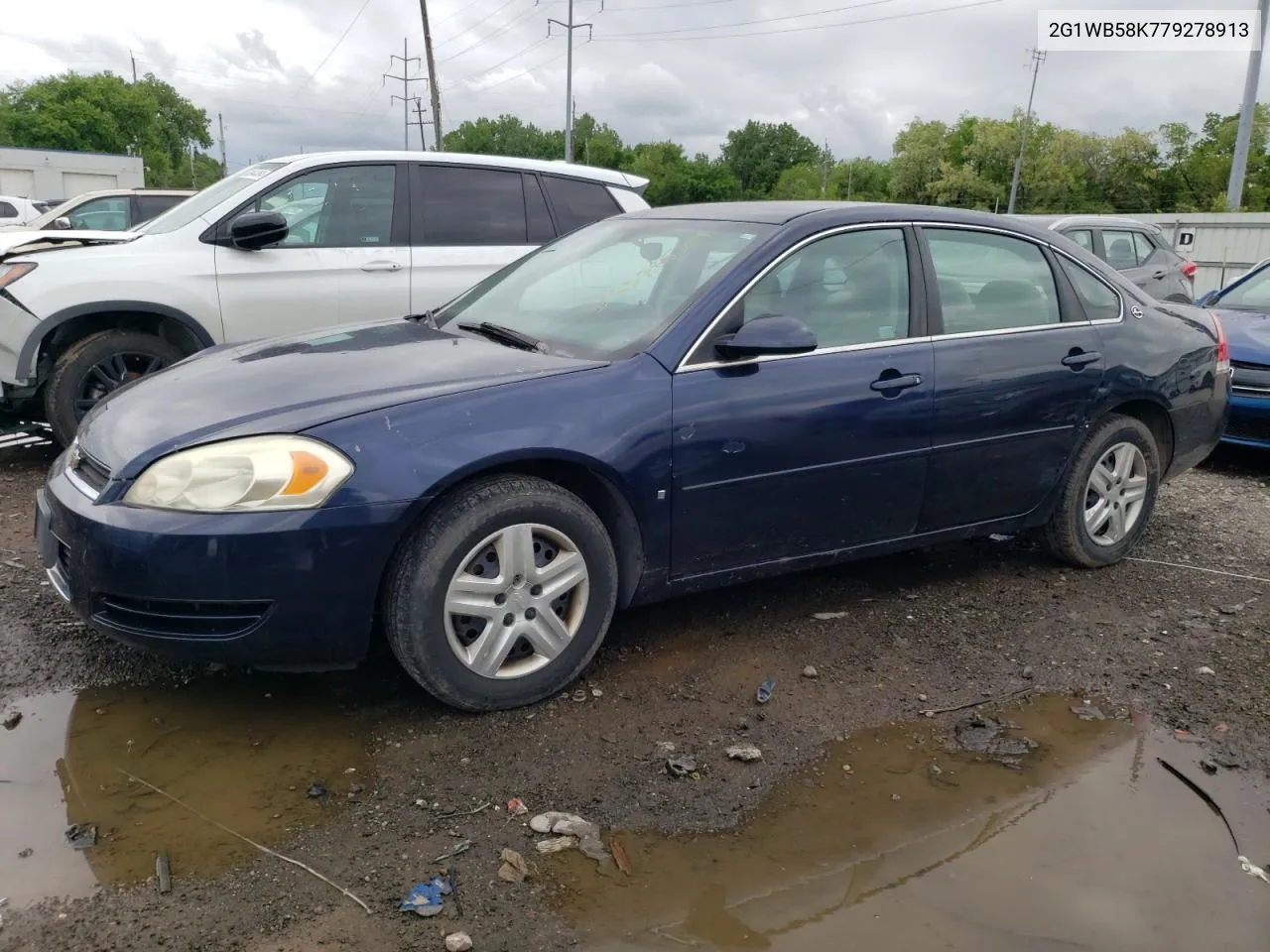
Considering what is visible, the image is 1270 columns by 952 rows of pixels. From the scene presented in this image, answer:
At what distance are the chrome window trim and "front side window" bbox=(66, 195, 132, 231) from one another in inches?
404

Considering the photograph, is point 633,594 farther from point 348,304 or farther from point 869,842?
point 348,304

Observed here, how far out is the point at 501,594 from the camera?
320 cm

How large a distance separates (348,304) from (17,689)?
3.45m

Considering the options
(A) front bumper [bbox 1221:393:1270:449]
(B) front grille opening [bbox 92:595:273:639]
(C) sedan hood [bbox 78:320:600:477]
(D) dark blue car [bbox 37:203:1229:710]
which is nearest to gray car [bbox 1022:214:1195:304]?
(A) front bumper [bbox 1221:393:1270:449]

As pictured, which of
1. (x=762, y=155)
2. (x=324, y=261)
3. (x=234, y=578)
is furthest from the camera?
(x=762, y=155)

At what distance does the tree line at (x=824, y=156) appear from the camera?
64.9 m

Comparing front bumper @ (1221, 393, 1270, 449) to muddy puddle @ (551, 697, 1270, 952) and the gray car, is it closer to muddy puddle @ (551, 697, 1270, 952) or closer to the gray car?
the gray car

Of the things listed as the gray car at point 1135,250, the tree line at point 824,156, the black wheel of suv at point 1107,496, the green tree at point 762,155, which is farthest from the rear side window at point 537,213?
the green tree at point 762,155

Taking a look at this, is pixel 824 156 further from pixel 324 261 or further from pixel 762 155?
pixel 324 261

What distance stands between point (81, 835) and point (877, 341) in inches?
120

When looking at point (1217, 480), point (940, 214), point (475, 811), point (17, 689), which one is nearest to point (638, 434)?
→ point (475, 811)

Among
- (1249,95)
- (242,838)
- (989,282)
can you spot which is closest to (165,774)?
(242,838)

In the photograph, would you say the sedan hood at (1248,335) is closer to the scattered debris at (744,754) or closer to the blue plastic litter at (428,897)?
the scattered debris at (744,754)

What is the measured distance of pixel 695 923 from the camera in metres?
2.43
